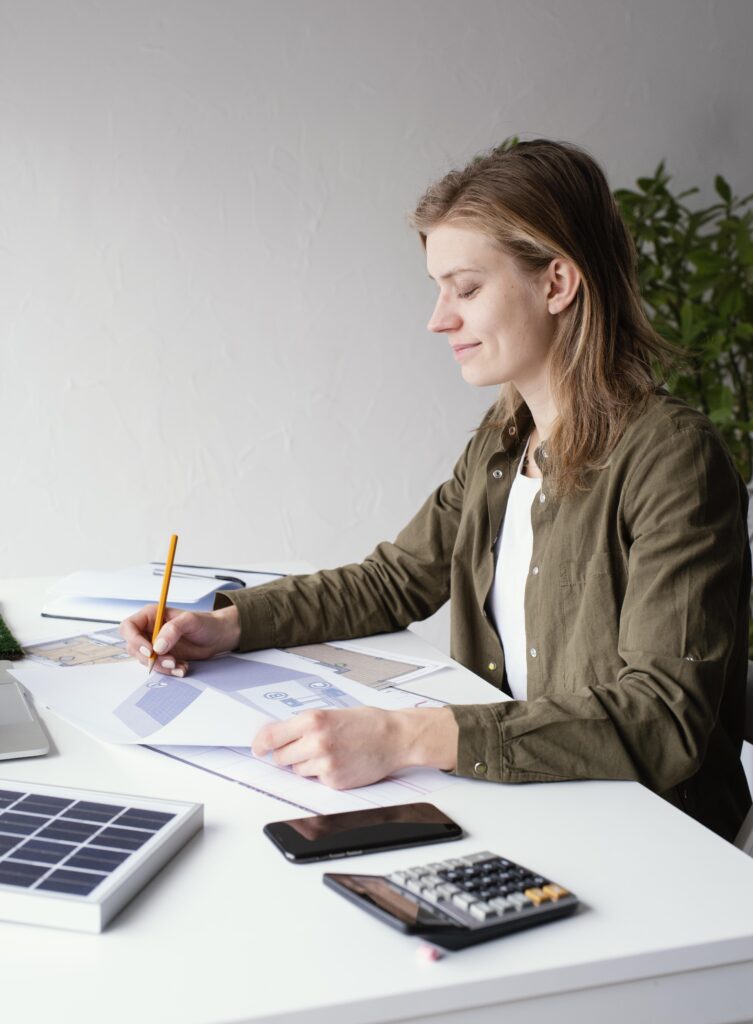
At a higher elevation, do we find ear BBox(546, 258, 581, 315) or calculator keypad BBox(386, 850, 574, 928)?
ear BBox(546, 258, 581, 315)

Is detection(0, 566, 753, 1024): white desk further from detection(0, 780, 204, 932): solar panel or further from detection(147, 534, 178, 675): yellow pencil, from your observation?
detection(147, 534, 178, 675): yellow pencil

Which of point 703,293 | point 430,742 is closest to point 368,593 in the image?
point 430,742

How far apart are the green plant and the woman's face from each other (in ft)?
4.56

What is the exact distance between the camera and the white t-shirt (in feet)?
4.48

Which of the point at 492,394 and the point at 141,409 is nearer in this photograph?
the point at 141,409

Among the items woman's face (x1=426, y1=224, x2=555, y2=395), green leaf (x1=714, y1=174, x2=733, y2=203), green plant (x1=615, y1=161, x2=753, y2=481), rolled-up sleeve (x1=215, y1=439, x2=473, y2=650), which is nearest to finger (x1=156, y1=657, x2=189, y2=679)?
rolled-up sleeve (x1=215, y1=439, x2=473, y2=650)

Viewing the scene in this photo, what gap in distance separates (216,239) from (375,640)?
1.68m

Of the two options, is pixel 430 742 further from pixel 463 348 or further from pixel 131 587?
pixel 131 587

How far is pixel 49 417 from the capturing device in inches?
106

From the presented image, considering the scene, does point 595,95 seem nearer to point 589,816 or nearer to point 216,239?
point 216,239

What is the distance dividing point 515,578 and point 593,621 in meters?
0.19

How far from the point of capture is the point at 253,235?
2781 mm

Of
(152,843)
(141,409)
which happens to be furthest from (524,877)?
(141,409)

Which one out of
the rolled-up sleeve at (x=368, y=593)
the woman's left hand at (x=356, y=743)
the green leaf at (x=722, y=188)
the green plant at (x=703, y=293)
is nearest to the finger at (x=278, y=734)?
the woman's left hand at (x=356, y=743)
